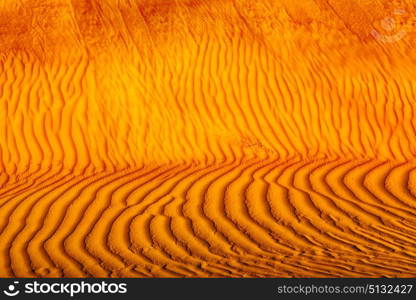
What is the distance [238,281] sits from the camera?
4.09m

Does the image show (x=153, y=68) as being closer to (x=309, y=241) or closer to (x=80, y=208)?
(x=80, y=208)

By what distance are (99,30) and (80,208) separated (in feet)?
19.4

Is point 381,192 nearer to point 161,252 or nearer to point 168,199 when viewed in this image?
point 168,199

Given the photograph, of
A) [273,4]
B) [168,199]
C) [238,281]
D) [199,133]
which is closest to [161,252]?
[238,281]

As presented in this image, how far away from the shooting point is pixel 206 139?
8.98 meters

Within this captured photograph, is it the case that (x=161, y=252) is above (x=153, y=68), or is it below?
below

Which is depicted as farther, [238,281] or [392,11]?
[392,11]

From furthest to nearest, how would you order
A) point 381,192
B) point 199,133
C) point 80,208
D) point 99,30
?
point 99,30 → point 199,133 → point 381,192 → point 80,208

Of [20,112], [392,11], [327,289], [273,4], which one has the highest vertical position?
[273,4]

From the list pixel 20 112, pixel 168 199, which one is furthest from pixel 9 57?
pixel 168 199

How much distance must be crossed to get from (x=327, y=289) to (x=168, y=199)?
9.97ft

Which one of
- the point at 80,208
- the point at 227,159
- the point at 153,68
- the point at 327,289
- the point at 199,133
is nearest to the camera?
the point at 327,289

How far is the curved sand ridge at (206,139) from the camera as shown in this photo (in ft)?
16.8

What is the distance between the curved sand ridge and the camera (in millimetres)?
5105
